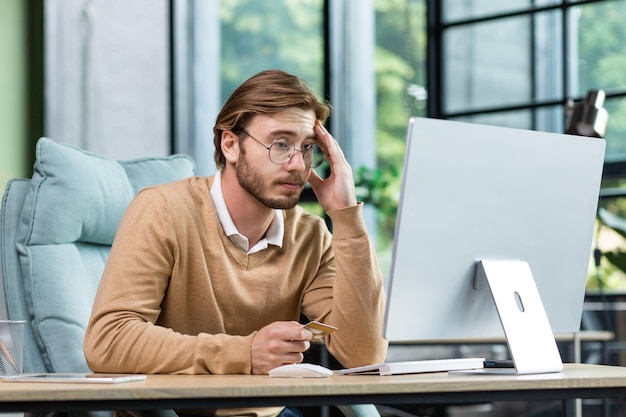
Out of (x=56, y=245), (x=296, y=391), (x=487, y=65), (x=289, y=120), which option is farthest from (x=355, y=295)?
(x=487, y=65)

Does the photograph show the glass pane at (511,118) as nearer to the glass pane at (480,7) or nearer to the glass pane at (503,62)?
the glass pane at (503,62)

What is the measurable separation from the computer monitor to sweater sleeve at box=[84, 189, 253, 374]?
294mm

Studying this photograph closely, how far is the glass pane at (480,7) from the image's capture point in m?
3.91

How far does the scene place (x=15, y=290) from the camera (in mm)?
1871

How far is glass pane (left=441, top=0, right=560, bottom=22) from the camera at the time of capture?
3.91m

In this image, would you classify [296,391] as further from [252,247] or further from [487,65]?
[487,65]

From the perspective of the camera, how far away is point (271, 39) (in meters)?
4.77

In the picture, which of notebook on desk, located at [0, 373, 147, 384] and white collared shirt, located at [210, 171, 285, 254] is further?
white collared shirt, located at [210, 171, 285, 254]

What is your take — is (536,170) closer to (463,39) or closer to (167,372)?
(167,372)

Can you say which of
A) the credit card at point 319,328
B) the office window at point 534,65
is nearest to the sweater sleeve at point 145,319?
the credit card at point 319,328

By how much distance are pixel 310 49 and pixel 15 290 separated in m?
2.94

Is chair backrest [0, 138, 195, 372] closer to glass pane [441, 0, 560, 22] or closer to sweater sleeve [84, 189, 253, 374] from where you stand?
sweater sleeve [84, 189, 253, 374]

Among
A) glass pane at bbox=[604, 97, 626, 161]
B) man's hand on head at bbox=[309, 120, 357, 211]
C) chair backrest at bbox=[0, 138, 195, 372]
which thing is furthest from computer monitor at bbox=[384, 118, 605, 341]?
glass pane at bbox=[604, 97, 626, 161]

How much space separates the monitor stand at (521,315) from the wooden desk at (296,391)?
0.05 m
